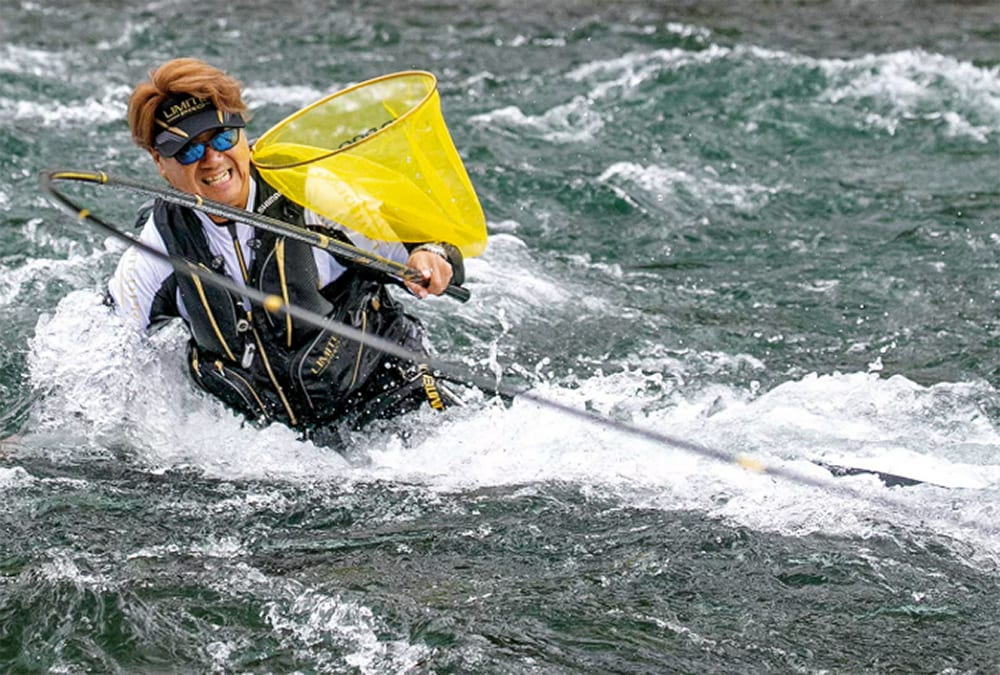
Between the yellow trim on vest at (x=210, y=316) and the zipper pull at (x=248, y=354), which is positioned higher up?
the yellow trim on vest at (x=210, y=316)

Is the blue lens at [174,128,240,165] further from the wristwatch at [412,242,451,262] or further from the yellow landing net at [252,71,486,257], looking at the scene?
the wristwatch at [412,242,451,262]

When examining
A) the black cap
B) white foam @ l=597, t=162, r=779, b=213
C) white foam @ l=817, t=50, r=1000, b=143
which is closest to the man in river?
the black cap

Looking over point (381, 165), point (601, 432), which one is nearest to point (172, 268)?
point (381, 165)

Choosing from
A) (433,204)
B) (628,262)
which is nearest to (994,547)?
(433,204)

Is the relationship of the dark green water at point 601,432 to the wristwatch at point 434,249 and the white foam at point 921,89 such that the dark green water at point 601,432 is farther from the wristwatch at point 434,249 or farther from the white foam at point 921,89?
the wristwatch at point 434,249

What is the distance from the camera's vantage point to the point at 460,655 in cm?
442

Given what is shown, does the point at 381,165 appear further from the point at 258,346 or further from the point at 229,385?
the point at 229,385

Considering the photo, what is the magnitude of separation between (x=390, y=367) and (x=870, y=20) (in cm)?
921

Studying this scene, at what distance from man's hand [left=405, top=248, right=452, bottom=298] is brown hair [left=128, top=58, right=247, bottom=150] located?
2.58ft

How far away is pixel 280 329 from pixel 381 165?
0.67 metres

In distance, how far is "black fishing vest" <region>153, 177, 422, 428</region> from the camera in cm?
509

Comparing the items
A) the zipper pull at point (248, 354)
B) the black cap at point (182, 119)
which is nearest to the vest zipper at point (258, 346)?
the zipper pull at point (248, 354)

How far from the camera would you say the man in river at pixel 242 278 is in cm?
484

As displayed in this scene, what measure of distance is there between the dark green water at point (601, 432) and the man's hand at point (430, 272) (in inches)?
31.6
